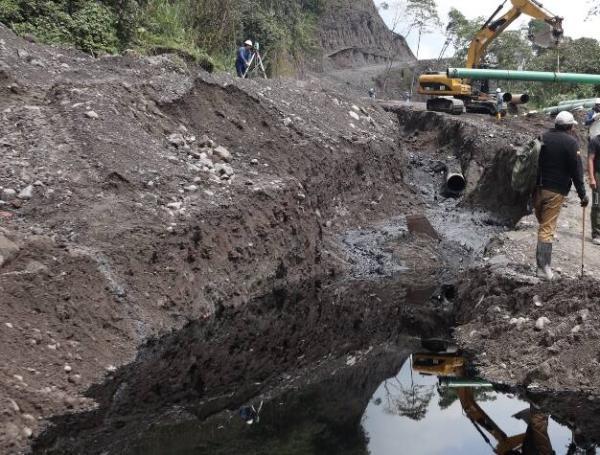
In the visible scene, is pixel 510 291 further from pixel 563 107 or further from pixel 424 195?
pixel 563 107

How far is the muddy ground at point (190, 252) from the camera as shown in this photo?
6395 millimetres

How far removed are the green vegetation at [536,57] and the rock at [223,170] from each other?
40.7 feet

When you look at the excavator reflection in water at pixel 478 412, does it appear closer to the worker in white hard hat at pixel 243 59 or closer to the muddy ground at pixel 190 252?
the muddy ground at pixel 190 252

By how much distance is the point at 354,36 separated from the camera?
54312 mm

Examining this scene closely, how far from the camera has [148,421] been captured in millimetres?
5703

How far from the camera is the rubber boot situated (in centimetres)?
788

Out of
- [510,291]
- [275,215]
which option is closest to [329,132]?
[275,215]

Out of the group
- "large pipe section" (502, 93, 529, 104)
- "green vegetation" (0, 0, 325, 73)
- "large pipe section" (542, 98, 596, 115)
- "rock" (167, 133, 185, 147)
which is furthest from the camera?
"large pipe section" (502, 93, 529, 104)

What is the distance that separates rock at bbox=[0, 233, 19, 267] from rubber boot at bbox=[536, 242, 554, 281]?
5.66 m

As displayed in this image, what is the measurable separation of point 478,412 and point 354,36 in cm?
5116

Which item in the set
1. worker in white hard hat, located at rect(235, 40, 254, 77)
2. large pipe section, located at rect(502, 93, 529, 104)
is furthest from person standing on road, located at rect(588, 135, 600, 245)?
large pipe section, located at rect(502, 93, 529, 104)

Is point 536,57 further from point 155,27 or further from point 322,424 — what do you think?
point 322,424

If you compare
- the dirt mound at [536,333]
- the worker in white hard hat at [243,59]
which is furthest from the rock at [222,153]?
the worker in white hard hat at [243,59]

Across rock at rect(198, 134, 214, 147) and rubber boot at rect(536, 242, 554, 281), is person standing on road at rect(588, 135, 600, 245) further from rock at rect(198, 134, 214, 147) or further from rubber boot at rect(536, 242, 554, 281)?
rock at rect(198, 134, 214, 147)
